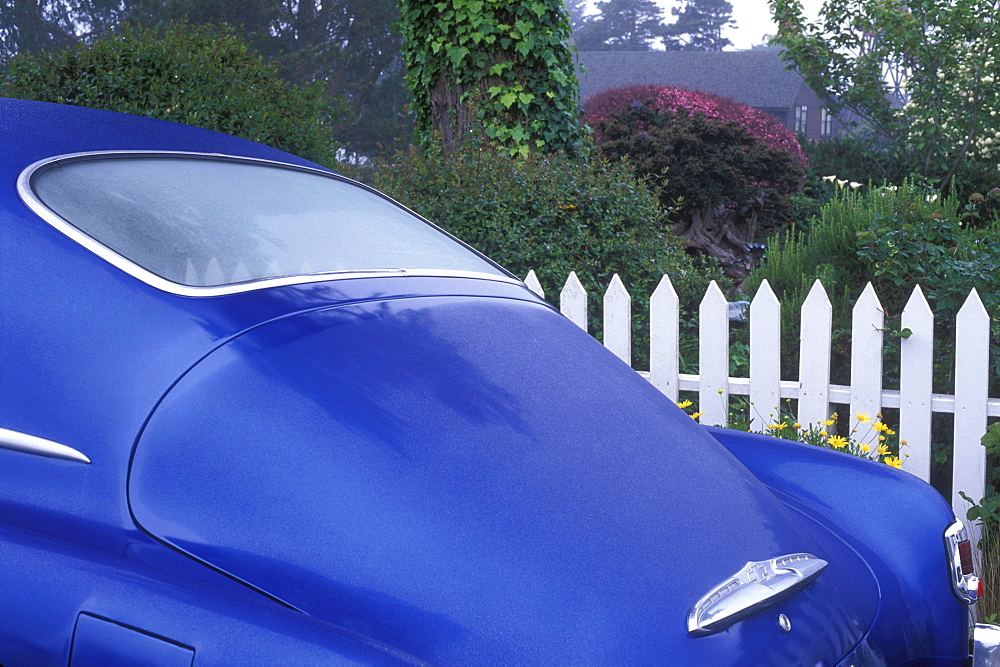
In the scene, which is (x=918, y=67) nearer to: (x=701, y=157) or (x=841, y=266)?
(x=701, y=157)

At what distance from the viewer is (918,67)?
→ 40.7ft

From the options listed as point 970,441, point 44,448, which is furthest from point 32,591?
point 970,441

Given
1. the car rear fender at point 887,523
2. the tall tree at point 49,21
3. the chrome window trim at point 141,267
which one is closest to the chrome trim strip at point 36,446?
the chrome window trim at point 141,267

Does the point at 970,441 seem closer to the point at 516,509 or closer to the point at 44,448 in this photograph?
the point at 516,509

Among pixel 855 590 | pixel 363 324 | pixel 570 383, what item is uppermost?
pixel 363 324

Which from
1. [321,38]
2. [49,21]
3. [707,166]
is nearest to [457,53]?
[707,166]

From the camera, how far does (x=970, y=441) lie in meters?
3.88

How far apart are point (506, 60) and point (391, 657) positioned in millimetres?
6045

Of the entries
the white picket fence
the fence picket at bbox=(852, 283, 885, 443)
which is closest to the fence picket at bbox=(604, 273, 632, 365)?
the white picket fence

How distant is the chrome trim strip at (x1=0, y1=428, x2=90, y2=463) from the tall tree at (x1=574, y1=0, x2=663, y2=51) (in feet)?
259

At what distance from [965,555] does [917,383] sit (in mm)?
2180

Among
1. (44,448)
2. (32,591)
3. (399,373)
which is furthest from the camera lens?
(399,373)

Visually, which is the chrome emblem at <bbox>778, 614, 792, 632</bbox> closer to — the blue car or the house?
the blue car

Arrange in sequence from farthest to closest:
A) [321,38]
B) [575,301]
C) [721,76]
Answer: [721,76] < [321,38] < [575,301]
